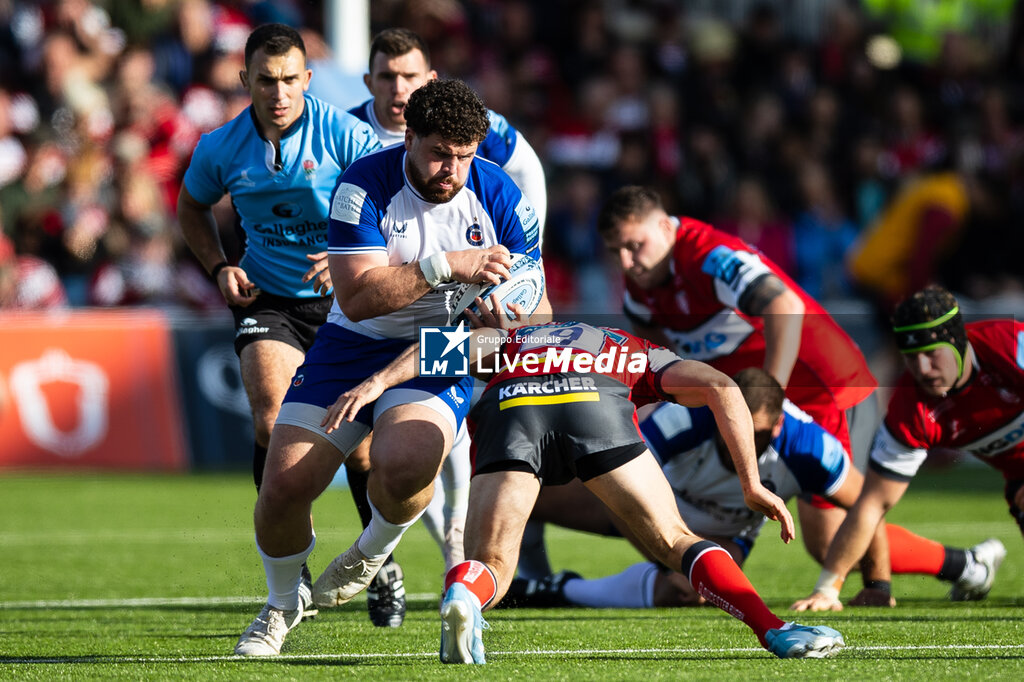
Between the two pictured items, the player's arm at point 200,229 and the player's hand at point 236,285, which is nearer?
the player's hand at point 236,285

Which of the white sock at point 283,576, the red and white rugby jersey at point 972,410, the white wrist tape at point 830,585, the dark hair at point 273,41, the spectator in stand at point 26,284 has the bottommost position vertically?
the spectator in stand at point 26,284

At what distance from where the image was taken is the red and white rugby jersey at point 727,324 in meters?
6.91

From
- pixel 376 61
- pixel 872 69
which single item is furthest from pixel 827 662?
pixel 872 69

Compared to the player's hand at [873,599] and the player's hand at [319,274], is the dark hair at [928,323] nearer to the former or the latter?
the player's hand at [873,599]

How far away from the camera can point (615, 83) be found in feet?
49.8

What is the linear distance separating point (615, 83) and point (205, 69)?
14.5 ft

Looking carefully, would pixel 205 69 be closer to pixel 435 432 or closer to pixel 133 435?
pixel 133 435

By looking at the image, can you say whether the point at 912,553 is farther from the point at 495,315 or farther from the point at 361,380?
the point at 361,380

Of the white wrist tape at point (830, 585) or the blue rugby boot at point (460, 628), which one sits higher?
the blue rugby boot at point (460, 628)

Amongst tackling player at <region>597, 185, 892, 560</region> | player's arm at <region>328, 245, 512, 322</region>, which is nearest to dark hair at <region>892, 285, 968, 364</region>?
tackling player at <region>597, 185, 892, 560</region>

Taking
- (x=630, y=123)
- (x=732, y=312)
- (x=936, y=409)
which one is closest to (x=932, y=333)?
(x=936, y=409)

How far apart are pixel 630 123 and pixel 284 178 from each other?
946 centimetres

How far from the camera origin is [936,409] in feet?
19.8

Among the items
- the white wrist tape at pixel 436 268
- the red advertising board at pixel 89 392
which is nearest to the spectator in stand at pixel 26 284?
the red advertising board at pixel 89 392
